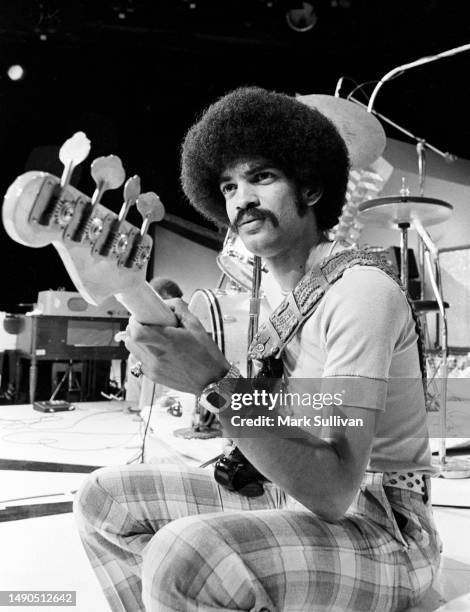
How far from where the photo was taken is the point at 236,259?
226 cm

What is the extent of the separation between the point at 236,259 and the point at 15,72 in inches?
183

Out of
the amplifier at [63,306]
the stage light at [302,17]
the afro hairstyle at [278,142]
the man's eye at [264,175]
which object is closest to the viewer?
the man's eye at [264,175]

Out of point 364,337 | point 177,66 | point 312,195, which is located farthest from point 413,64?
point 177,66

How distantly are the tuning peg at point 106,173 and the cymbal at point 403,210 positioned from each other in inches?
85.3

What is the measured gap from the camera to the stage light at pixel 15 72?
218 inches

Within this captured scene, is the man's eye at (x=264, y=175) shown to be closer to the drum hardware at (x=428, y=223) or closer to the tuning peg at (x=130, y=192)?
the tuning peg at (x=130, y=192)

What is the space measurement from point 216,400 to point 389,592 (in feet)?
1.50

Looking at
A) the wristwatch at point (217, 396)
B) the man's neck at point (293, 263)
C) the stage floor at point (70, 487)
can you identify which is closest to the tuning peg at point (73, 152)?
the wristwatch at point (217, 396)

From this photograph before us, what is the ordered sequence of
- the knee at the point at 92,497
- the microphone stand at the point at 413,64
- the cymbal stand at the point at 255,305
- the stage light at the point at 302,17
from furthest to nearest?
the stage light at the point at 302,17 → the microphone stand at the point at 413,64 → the cymbal stand at the point at 255,305 → the knee at the point at 92,497

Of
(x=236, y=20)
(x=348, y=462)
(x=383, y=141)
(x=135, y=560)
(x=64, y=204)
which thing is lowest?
(x=135, y=560)

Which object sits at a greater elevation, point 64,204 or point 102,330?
point 64,204

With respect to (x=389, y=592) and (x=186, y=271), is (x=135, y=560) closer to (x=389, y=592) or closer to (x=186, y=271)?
(x=389, y=592)

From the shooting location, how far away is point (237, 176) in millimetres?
1242

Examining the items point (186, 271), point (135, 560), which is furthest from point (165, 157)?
point (135, 560)
